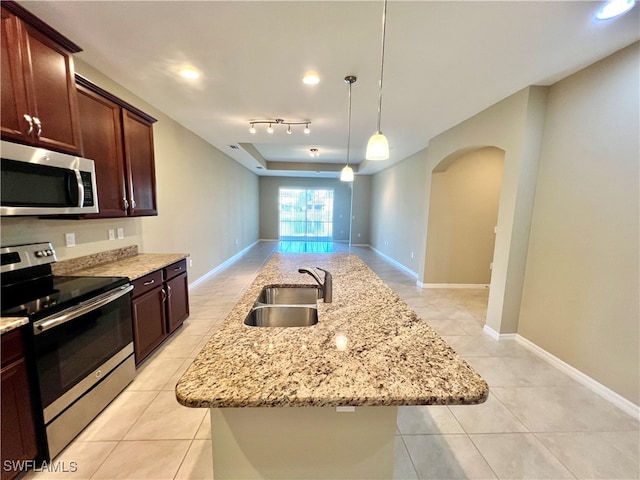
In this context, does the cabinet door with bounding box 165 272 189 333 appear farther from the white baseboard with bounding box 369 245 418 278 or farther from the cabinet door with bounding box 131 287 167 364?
the white baseboard with bounding box 369 245 418 278

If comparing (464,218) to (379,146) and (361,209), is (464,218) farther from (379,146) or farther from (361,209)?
(361,209)

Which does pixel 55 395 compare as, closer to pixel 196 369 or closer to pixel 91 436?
pixel 91 436

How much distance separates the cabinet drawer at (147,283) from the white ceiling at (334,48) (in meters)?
1.82

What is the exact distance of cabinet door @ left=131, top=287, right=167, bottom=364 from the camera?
2219 millimetres

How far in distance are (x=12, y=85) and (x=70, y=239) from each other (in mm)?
1187

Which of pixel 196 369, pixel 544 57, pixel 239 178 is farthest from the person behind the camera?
pixel 239 178

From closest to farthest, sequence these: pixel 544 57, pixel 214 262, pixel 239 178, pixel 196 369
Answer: pixel 196 369 < pixel 544 57 < pixel 214 262 < pixel 239 178

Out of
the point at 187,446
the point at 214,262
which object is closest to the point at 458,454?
the point at 187,446

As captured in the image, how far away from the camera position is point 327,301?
1.60m

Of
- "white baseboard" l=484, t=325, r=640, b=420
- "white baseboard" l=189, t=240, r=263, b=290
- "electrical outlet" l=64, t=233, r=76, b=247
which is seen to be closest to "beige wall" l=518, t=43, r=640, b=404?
"white baseboard" l=484, t=325, r=640, b=420

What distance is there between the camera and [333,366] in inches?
38.2

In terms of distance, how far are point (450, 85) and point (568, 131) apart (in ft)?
3.68

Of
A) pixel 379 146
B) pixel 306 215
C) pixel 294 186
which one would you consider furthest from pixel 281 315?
pixel 306 215

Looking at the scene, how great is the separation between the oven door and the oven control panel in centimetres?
53
